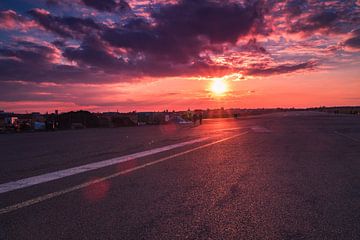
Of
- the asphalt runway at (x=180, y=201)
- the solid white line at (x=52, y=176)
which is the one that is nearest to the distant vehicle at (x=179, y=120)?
the solid white line at (x=52, y=176)

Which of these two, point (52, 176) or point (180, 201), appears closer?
point (180, 201)

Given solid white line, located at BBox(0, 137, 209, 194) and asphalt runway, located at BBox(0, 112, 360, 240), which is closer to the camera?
asphalt runway, located at BBox(0, 112, 360, 240)

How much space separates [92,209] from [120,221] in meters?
0.71

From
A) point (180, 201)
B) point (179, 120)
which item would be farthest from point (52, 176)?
point (179, 120)

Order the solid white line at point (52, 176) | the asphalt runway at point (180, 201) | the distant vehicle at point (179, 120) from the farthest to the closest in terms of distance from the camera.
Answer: the distant vehicle at point (179, 120)
the solid white line at point (52, 176)
the asphalt runway at point (180, 201)

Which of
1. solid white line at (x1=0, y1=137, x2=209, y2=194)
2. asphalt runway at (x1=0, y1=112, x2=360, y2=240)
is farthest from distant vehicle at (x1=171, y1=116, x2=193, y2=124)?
asphalt runway at (x1=0, y1=112, x2=360, y2=240)

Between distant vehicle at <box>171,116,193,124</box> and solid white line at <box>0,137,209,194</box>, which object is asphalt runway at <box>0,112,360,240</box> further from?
distant vehicle at <box>171,116,193,124</box>

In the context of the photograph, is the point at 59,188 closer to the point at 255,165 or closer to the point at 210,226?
the point at 210,226

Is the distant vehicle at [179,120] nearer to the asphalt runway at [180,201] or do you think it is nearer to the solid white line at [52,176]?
the solid white line at [52,176]

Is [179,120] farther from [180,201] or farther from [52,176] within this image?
[180,201]

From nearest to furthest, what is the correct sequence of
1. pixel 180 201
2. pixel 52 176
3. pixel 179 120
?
pixel 180 201
pixel 52 176
pixel 179 120

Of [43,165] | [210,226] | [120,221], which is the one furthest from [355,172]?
[43,165]

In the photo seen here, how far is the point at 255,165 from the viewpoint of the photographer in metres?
8.93

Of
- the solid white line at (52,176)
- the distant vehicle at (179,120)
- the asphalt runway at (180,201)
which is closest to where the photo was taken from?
the asphalt runway at (180,201)
